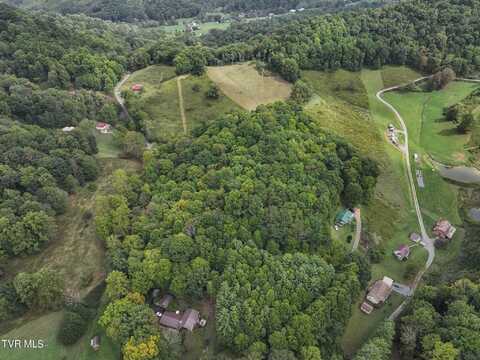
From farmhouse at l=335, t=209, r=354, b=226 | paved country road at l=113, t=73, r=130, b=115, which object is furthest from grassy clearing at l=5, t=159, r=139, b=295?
farmhouse at l=335, t=209, r=354, b=226

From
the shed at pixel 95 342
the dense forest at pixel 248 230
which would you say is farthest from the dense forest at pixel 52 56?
the shed at pixel 95 342

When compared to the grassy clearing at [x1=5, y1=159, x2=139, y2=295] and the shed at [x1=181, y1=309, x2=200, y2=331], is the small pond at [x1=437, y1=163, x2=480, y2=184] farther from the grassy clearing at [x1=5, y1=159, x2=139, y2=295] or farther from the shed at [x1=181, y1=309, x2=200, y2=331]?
the grassy clearing at [x1=5, y1=159, x2=139, y2=295]

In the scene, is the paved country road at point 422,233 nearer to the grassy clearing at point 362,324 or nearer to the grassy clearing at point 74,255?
the grassy clearing at point 362,324

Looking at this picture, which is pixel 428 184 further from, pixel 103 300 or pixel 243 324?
pixel 103 300

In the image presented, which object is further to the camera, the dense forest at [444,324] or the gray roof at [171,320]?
the gray roof at [171,320]

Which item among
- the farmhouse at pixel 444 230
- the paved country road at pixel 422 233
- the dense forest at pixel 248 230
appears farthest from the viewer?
the farmhouse at pixel 444 230

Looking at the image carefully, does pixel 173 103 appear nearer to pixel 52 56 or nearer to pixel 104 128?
pixel 104 128

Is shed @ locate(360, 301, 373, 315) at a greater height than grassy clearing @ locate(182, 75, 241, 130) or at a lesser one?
lesser
